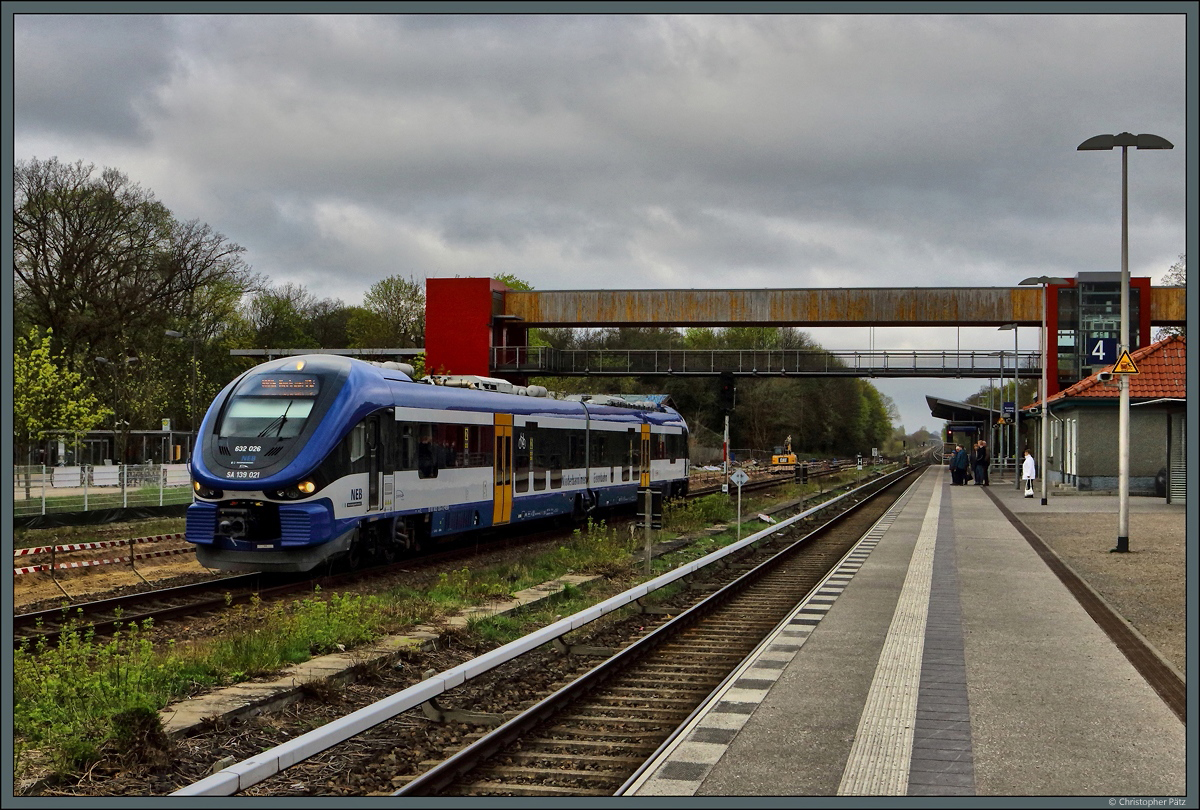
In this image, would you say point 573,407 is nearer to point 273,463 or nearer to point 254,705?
point 273,463

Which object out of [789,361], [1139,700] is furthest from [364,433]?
[789,361]

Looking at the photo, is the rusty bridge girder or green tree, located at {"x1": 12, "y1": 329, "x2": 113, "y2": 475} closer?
green tree, located at {"x1": 12, "y1": 329, "x2": 113, "y2": 475}

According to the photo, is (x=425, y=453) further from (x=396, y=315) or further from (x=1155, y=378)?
(x=396, y=315)

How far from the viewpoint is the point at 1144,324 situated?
52.2 meters

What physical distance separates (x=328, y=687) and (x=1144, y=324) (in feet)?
169

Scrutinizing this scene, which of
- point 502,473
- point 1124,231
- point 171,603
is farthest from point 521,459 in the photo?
point 1124,231

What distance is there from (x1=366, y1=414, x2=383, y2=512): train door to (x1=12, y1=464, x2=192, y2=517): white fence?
11.4 meters

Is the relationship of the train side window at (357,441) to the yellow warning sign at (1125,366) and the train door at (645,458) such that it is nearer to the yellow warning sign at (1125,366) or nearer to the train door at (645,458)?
the yellow warning sign at (1125,366)

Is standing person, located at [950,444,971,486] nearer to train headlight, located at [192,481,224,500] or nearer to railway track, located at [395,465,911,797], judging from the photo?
railway track, located at [395,465,911,797]

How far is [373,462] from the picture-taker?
16859 mm

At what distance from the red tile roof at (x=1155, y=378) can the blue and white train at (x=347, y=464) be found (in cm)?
2459

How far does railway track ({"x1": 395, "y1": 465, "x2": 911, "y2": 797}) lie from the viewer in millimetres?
6996

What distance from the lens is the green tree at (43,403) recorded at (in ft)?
101

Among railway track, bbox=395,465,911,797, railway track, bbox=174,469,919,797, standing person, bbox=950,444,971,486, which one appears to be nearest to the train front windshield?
railway track, bbox=174,469,919,797
